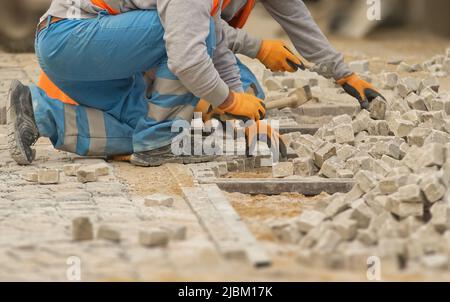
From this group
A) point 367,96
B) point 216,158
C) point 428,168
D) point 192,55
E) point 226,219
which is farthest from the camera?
point 367,96

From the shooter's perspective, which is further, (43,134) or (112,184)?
(43,134)

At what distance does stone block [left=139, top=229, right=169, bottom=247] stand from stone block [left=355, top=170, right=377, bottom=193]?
3.22 feet

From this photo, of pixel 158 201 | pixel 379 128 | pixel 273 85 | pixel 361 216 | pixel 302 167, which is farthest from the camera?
pixel 273 85

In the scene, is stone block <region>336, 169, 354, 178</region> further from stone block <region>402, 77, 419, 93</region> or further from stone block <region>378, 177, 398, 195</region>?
stone block <region>402, 77, 419, 93</region>

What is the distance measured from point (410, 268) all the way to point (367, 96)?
283 centimetres

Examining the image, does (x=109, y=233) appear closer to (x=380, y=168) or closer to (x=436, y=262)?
(x=436, y=262)

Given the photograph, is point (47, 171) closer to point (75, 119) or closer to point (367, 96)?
point (75, 119)

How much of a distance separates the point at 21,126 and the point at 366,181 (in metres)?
1.97

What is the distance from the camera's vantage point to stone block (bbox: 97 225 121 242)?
13.8 feet

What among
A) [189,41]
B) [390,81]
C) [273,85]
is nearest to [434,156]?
[189,41]

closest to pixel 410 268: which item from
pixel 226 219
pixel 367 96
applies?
pixel 226 219

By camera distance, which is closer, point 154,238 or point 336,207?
point 154,238

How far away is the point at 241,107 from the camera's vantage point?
557 cm
